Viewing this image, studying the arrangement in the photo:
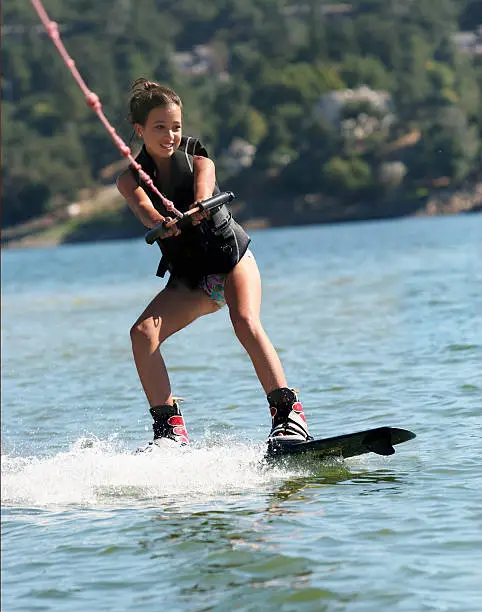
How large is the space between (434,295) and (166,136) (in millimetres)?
12911

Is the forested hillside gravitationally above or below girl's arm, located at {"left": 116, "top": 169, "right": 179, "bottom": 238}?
above

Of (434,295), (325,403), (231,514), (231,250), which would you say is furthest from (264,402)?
(434,295)

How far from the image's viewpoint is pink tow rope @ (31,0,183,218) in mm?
5005

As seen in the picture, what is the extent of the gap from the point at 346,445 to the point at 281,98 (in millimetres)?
115757

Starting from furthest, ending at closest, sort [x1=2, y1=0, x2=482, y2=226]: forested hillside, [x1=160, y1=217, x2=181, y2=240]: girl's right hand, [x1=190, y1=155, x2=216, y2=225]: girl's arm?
[x1=2, y1=0, x2=482, y2=226]: forested hillside → [x1=190, y1=155, x2=216, y2=225]: girl's arm → [x1=160, y1=217, x2=181, y2=240]: girl's right hand

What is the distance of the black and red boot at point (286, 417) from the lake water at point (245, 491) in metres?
0.15

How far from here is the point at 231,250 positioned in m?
6.72

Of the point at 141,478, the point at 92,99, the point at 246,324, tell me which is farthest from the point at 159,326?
the point at 92,99

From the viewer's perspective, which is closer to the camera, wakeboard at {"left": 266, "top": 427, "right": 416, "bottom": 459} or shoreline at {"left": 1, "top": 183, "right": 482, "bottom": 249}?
wakeboard at {"left": 266, "top": 427, "right": 416, "bottom": 459}

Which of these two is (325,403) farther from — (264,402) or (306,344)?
(306,344)

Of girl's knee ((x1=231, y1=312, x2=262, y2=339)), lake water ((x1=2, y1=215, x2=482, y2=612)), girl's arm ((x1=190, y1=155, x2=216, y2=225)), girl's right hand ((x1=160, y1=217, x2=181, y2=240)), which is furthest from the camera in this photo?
girl's knee ((x1=231, y1=312, x2=262, y2=339))

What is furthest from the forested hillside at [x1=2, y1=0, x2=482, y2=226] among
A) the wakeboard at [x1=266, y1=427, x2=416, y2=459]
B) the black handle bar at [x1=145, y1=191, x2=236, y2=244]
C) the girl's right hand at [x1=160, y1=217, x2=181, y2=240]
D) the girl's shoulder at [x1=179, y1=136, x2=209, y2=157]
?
the girl's right hand at [x1=160, y1=217, x2=181, y2=240]

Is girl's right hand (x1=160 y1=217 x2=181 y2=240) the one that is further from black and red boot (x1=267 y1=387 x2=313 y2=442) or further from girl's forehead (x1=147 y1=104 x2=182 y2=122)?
black and red boot (x1=267 y1=387 x2=313 y2=442)

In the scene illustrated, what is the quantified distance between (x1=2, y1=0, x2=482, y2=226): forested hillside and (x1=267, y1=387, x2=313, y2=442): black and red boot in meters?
86.4
